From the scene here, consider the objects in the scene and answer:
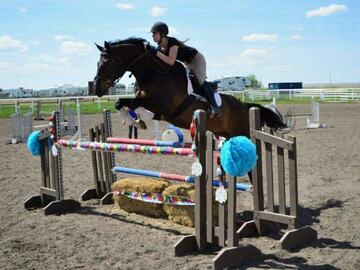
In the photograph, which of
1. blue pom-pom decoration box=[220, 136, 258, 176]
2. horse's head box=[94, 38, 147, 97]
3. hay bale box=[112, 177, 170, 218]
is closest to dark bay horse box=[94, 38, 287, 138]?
horse's head box=[94, 38, 147, 97]

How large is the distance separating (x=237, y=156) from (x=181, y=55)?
95.5 inches

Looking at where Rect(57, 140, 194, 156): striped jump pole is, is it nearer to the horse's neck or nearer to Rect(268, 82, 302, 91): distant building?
the horse's neck

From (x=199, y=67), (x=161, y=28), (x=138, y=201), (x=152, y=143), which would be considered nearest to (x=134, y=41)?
(x=161, y=28)

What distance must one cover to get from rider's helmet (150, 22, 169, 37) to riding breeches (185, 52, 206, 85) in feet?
1.88

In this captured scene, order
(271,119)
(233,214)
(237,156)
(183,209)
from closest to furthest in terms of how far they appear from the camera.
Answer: (237,156)
(233,214)
(183,209)
(271,119)

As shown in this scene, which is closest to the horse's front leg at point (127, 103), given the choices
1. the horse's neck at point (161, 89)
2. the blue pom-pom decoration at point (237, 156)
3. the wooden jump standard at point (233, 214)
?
the horse's neck at point (161, 89)

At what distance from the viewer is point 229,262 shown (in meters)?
4.05

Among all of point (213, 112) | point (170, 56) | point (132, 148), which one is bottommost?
point (132, 148)

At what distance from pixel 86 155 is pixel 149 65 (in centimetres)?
667

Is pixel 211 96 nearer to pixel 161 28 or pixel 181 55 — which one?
pixel 181 55

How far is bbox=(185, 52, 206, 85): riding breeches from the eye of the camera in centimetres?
602

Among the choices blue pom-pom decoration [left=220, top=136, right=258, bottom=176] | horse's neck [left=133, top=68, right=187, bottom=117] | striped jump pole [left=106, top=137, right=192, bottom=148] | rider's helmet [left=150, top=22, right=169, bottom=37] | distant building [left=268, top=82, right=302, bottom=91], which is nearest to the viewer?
blue pom-pom decoration [left=220, top=136, right=258, bottom=176]

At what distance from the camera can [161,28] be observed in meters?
5.61

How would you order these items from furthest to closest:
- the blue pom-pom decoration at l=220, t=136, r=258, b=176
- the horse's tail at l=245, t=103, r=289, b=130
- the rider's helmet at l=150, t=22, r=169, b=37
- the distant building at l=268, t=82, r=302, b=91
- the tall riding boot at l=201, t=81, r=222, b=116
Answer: the distant building at l=268, t=82, r=302, b=91 → the horse's tail at l=245, t=103, r=289, b=130 → the tall riding boot at l=201, t=81, r=222, b=116 → the rider's helmet at l=150, t=22, r=169, b=37 → the blue pom-pom decoration at l=220, t=136, r=258, b=176
